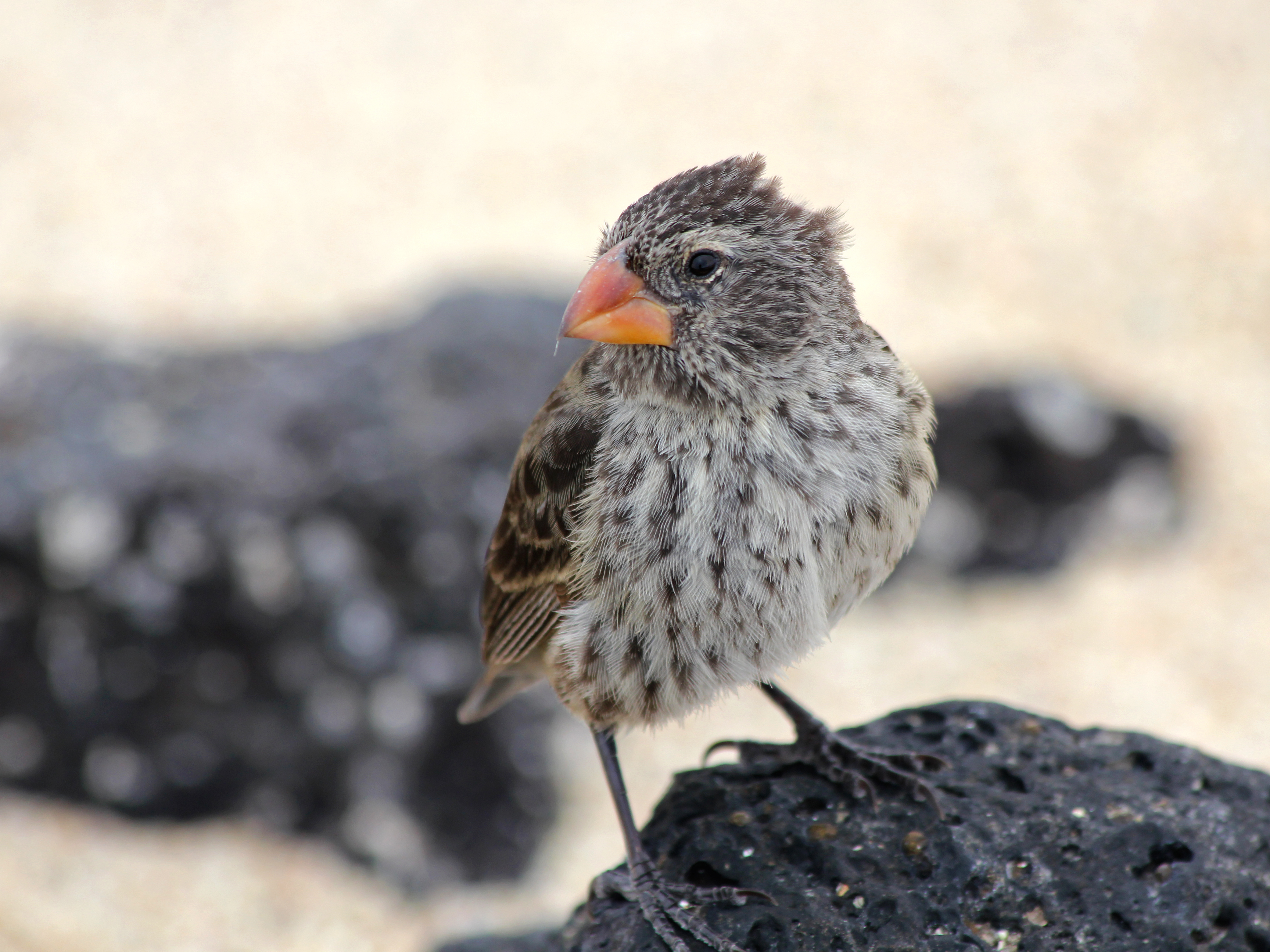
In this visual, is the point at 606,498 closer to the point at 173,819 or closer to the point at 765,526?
the point at 765,526

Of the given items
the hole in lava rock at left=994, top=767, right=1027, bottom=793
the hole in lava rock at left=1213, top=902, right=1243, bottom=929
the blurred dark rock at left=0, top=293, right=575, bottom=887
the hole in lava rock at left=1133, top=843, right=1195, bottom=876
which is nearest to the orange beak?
the hole in lava rock at left=994, top=767, right=1027, bottom=793

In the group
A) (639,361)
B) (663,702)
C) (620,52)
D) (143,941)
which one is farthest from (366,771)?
(620,52)

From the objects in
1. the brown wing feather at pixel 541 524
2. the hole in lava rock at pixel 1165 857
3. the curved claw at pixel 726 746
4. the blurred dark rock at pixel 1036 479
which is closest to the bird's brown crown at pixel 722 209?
the brown wing feather at pixel 541 524

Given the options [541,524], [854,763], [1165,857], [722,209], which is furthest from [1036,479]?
[722,209]

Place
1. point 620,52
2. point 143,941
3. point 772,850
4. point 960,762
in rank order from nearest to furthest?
point 772,850 → point 960,762 → point 143,941 → point 620,52

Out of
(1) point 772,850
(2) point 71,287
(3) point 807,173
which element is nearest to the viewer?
(1) point 772,850

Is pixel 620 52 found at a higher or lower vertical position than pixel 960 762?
higher

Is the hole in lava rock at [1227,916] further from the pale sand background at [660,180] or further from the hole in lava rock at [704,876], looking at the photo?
the pale sand background at [660,180]
